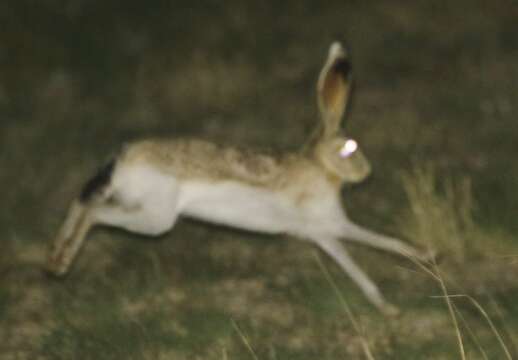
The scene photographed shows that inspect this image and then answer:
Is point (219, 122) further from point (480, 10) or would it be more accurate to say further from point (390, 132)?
point (480, 10)

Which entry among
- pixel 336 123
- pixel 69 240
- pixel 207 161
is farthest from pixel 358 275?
pixel 69 240

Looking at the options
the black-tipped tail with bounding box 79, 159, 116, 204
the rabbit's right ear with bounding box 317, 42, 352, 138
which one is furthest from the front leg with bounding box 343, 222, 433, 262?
the black-tipped tail with bounding box 79, 159, 116, 204

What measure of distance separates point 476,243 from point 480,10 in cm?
605

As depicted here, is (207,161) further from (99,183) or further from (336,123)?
(336,123)

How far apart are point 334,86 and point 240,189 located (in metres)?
0.85

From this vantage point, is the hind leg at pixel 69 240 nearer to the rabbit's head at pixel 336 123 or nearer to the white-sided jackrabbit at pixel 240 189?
the white-sided jackrabbit at pixel 240 189

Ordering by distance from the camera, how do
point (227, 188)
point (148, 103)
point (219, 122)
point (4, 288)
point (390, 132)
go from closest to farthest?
point (227, 188), point (4, 288), point (390, 132), point (219, 122), point (148, 103)

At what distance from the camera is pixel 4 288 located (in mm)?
6418

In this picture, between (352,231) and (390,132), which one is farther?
(390,132)

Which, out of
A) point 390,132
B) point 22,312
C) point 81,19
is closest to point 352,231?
point 22,312

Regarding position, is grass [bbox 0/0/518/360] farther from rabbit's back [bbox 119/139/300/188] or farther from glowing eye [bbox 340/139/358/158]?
glowing eye [bbox 340/139/358/158]

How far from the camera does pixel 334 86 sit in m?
6.08

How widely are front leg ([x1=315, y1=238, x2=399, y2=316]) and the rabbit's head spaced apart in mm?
420

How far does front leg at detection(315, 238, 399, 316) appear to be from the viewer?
5.84 meters
